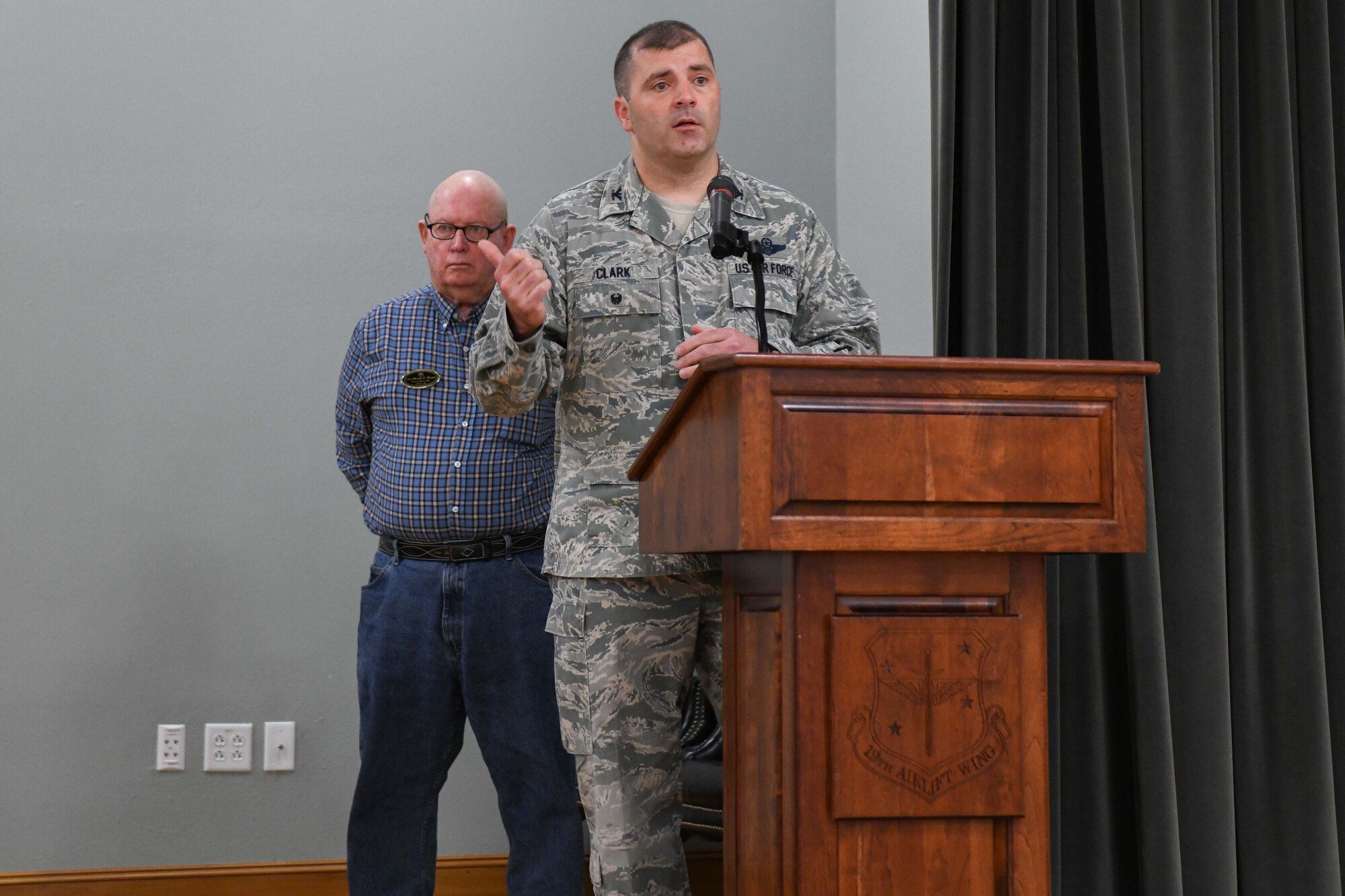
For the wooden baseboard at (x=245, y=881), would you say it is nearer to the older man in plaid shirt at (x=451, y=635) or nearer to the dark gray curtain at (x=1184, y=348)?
the older man in plaid shirt at (x=451, y=635)

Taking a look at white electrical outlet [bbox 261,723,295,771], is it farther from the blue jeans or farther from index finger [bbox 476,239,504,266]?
index finger [bbox 476,239,504,266]

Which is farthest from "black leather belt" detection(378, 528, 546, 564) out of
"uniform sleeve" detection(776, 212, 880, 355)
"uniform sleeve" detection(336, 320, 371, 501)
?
"uniform sleeve" detection(776, 212, 880, 355)

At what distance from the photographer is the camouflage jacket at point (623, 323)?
5.56 feet

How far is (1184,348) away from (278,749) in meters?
2.39

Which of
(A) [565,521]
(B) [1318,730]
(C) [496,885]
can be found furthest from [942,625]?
(C) [496,885]

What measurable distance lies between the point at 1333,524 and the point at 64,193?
3.10 meters

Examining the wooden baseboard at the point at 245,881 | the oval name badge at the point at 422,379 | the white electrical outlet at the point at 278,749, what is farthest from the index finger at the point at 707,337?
the white electrical outlet at the point at 278,749

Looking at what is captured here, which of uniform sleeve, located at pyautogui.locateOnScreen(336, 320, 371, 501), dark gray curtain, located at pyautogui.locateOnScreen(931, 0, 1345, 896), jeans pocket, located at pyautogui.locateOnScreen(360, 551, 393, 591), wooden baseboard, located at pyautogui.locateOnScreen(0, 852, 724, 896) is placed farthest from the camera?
wooden baseboard, located at pyautogui.locateOnScreen(0, 852, 724, 896)

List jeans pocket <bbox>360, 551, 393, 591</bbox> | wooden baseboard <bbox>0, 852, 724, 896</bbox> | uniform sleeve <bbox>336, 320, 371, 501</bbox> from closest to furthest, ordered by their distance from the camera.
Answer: jeans pocket <bbox>360, 551, 393, 591</bbox>, uniform sleeve <bbox>336, 320, 371, 501</bbox>, wooden baseboard <bbox>0, 852, 724, 896</bbox>

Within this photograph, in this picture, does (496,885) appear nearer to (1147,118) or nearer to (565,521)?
(565,521)

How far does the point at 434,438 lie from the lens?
8.10 ft

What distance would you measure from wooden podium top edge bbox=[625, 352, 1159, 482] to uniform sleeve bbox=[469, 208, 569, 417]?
49 centimetres

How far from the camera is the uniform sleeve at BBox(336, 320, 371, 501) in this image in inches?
104

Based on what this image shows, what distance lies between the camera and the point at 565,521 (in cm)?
173
